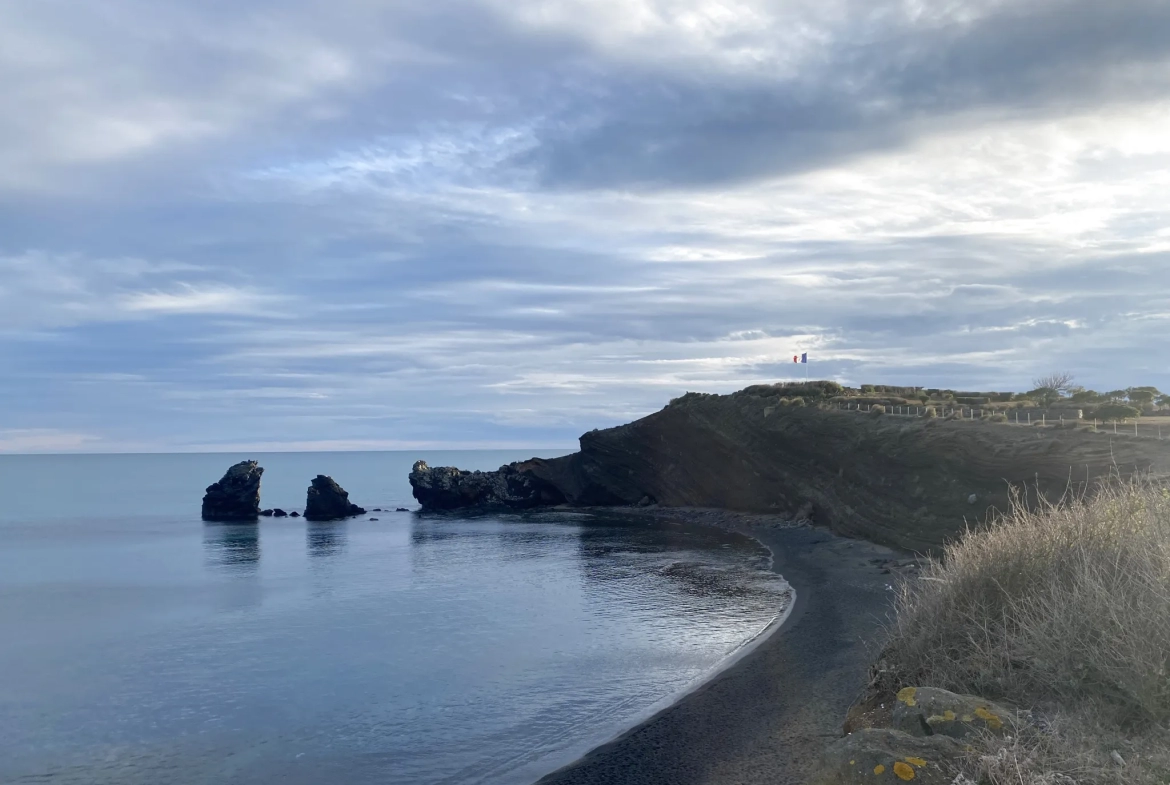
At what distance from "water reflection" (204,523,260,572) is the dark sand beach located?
38676 millimetres

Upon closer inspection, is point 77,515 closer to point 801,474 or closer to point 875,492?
point 801,474

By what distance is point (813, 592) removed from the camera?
29.8 metres

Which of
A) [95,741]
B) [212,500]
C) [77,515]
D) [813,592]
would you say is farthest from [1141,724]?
[77,515]

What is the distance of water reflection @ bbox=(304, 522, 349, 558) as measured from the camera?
59.8 meters

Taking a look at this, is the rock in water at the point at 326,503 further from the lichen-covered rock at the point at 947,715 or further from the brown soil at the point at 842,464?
the lichen-covered rock at the point at 947,715

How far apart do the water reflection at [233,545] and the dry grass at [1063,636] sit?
46.7 m

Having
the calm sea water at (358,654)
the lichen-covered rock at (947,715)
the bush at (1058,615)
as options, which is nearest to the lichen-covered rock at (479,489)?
the calm sea water at (358,654)

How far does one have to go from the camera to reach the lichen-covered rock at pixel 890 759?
7229 mm

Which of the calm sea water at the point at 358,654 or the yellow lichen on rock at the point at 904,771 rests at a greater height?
the yellow lichen on rock at the point at 904,771

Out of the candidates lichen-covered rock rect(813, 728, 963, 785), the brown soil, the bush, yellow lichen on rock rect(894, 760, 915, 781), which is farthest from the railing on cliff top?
yellow lichen on rock rect(894, 760, 915, 781)

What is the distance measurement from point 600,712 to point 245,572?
38093 millimetres

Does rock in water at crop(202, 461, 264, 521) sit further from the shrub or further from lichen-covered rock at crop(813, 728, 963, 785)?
lichen-covered rock at crop(813, 728, 963, 785)

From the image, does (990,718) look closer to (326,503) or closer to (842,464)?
(842,464)

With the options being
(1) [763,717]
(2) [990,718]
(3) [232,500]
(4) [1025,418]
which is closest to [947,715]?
(2) [990,718]
